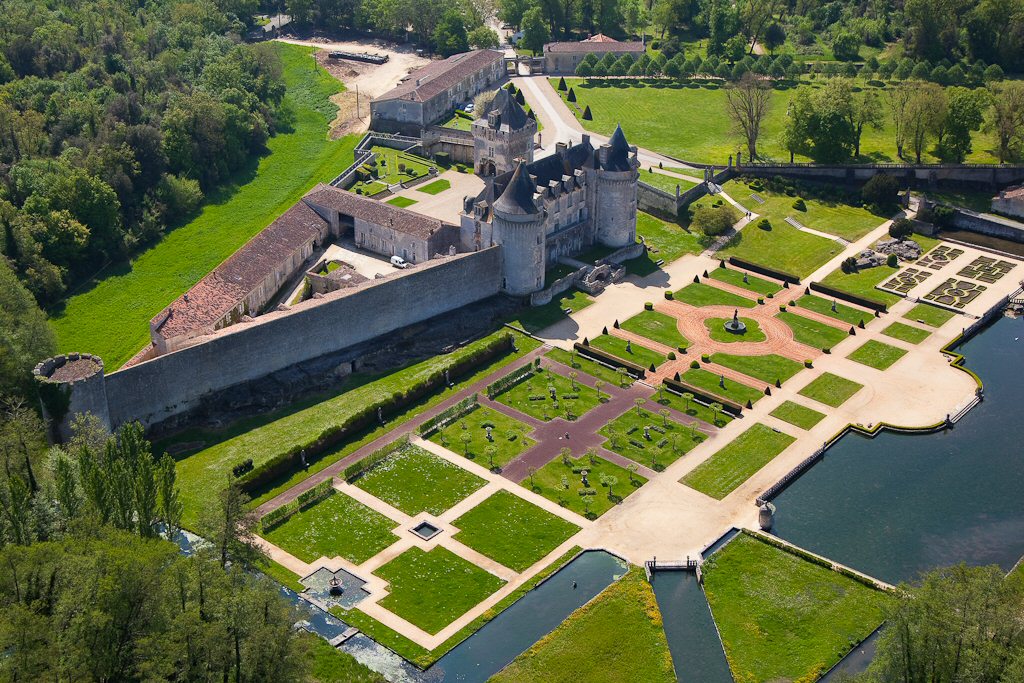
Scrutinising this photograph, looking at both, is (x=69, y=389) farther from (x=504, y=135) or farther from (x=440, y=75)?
(x=440, y=75)

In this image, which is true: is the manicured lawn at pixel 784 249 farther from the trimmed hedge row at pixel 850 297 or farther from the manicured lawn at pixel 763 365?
the manicured lawn at pixel 763 365

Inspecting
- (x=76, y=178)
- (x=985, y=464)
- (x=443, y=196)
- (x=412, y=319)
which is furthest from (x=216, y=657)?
(x=443, y=196)

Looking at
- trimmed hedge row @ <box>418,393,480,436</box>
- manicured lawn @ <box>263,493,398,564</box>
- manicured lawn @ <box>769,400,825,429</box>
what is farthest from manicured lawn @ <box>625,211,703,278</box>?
manicured lawn @ <box>263,493,398,564</box>

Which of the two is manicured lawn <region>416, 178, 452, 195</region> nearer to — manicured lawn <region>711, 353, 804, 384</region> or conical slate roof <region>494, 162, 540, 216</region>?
conical slate roof <region>494, 162, 540, 216</region>

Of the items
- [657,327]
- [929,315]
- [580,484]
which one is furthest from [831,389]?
[580,484]

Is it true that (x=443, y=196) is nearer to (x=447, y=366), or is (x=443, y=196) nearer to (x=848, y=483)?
(x=447, y=366)

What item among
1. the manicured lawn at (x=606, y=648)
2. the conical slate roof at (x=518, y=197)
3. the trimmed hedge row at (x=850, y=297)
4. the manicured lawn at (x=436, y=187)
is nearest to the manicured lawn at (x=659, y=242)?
the trimmed hedge row at (x=850, y=297)
